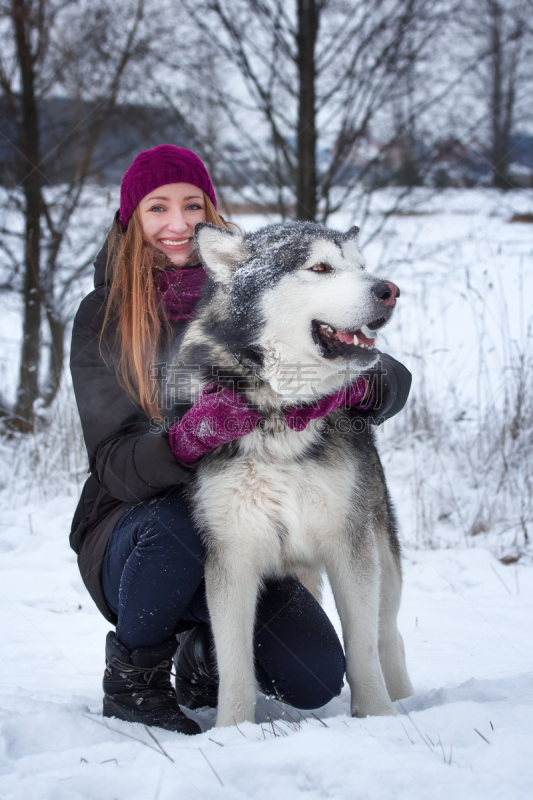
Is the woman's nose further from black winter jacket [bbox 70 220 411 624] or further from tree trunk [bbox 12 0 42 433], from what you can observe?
tree trunk [bbox 12 0 42 433]

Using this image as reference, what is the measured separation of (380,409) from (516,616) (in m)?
1.37

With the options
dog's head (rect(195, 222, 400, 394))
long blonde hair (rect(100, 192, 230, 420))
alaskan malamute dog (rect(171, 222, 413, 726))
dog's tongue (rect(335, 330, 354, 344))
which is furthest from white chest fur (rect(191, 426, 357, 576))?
long blonde hair (rect(100, 192, 230, 420))

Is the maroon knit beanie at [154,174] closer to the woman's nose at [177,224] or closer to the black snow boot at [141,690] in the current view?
the woman's nose at [177,224]

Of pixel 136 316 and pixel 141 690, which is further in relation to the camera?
pixel 136 316

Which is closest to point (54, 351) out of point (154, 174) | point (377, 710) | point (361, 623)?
point (154, 174)

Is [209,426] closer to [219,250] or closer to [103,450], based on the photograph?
[103,450]

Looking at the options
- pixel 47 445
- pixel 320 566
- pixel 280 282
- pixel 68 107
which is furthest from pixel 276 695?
pixel 68 107

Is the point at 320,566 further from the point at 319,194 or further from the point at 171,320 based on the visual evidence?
the point at 319,194

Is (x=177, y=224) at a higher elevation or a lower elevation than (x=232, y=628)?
higher

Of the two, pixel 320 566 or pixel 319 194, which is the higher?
pixel 319 194

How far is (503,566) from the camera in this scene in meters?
3.21

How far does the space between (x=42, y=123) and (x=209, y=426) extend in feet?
17.5

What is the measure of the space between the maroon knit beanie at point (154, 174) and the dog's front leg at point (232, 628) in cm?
145

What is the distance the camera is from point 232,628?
1.81 meters
